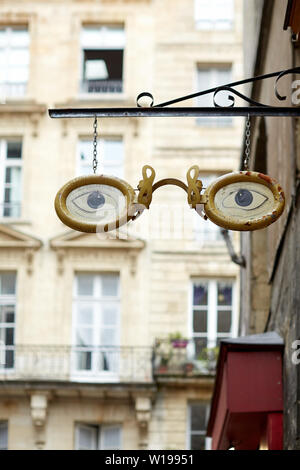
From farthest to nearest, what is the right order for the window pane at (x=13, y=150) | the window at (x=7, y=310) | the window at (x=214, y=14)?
the window at (x=214, y=14), the window pane at (x=13, y=150), the window at (x=7, y=310)

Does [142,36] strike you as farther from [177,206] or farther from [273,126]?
[273,126]

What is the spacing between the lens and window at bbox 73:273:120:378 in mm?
31344

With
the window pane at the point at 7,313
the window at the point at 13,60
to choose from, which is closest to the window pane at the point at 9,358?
the window pane at the point at 7,313

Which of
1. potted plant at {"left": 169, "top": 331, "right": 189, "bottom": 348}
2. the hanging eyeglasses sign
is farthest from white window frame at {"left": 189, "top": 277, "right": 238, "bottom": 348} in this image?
the hanging eyeglasses sign

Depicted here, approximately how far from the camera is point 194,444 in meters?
31.1

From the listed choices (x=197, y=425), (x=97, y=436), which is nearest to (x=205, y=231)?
(x=197, y=425)

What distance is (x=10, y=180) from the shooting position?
32438mm

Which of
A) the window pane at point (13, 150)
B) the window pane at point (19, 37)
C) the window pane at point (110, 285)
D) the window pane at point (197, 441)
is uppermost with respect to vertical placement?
the window pane at point (19, 37)

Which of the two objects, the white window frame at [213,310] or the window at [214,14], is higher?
the window at [214,14]

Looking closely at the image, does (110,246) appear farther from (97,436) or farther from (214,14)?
(214,14)

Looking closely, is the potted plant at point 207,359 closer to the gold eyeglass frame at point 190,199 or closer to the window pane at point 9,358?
the window pane at point 9,358

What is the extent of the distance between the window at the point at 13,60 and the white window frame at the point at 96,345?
557 cm

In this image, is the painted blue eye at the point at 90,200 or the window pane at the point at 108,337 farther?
the window pane at the point at 108,337

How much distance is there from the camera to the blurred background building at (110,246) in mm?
30750
